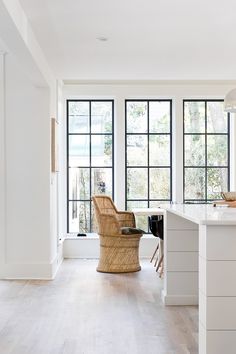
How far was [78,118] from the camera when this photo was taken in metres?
8.38

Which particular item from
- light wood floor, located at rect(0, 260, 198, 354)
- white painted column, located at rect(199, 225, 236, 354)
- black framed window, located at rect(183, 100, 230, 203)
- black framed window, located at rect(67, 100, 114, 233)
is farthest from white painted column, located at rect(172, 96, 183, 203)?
white painted column, located at rect(199, 225, 236, 354)

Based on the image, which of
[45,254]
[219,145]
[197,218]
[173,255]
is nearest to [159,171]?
[219,145]

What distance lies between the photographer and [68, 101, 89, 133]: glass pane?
838cm

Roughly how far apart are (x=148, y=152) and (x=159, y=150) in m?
0.18

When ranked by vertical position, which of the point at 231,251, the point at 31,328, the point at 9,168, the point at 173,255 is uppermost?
the point at 9,168

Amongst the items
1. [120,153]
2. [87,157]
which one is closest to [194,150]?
[120,153]

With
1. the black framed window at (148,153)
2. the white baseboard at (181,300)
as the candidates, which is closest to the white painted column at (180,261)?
the white baseboard at (181,300)

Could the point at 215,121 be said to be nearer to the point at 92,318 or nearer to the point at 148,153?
the point at 148,153

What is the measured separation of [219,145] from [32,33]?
435 centimetres

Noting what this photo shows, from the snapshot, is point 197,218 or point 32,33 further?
point 32,33

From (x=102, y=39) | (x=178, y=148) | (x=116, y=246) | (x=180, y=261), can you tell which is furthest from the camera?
(x=178, y=148)

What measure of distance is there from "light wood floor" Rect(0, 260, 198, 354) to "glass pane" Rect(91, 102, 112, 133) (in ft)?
8.98

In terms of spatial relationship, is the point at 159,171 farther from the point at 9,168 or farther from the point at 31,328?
the point at 31,328

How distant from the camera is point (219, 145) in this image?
835cm
